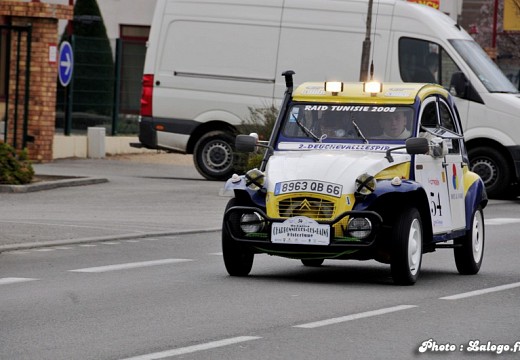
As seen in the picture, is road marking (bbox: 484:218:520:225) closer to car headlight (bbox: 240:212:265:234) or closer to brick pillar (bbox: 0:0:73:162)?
car headlight (bbox: 240:212:265:234)

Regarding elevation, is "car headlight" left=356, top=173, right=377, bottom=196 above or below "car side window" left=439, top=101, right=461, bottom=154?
below

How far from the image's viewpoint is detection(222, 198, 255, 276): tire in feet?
44.2

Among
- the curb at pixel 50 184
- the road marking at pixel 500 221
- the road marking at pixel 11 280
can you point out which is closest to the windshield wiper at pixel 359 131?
the road marking at pixel 11 280

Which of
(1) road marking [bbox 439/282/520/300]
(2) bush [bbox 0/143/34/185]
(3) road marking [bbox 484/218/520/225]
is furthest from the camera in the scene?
(2) bush [bbox 0/143/34/185]

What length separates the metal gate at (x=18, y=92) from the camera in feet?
93.1

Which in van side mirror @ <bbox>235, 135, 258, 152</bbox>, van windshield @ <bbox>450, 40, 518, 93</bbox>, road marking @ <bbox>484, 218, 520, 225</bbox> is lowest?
road marking @ <bbox>484, 218, 520, 225</bbox>

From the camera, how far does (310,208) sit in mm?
13062

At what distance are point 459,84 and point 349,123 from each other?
11.3 meters

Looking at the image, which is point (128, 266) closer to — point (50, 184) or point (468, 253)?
point (468, 253)

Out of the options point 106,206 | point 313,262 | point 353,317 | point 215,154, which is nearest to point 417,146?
point 313,262

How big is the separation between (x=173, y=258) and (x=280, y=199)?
2.75 meters

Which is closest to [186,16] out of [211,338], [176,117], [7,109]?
[176,117]

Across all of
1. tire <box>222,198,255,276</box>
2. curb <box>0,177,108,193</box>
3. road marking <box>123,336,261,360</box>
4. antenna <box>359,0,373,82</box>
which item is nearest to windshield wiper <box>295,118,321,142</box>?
tire <box>222,198,255,276</box>

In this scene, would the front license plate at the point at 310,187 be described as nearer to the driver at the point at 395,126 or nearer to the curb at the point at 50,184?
the driver at the point at 395,126
